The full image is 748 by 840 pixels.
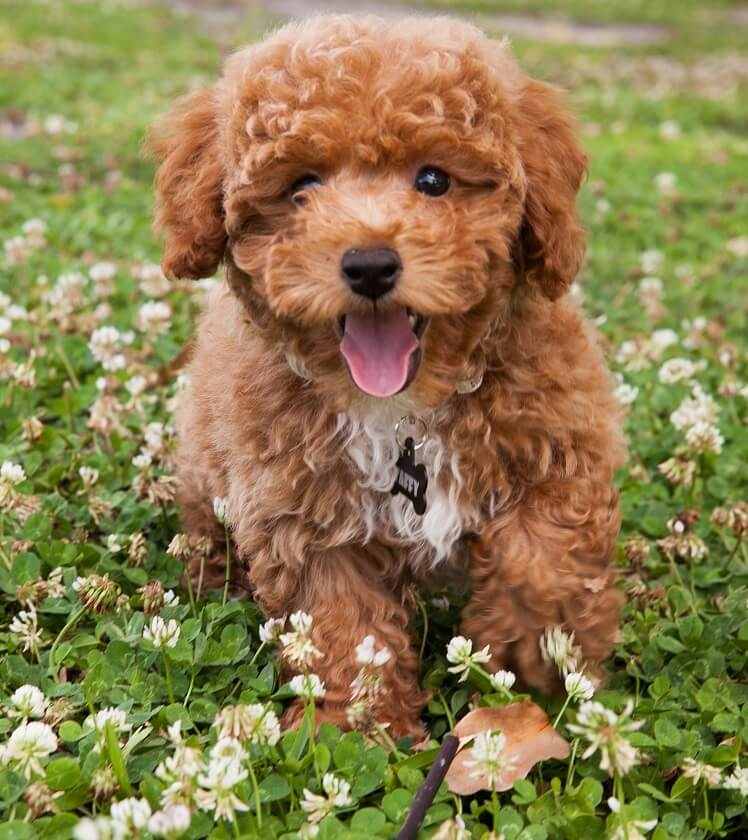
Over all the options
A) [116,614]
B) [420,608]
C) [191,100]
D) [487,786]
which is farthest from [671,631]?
[191,100]

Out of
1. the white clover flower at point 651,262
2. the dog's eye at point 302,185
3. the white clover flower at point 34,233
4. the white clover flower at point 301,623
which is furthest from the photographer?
the white clover flower at point 651,262

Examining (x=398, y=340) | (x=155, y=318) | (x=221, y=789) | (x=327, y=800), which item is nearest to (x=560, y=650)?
(x=327, y=800)

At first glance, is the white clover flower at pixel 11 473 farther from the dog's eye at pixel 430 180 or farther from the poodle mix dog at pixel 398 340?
the dog's eye at pixel 430 180

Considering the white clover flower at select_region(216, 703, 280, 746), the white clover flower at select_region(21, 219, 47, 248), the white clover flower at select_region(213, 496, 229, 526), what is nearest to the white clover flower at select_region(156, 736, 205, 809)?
the white clover flower at select_region(216, 703, 280, 746)

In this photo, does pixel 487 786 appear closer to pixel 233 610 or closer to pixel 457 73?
pixel 233 610

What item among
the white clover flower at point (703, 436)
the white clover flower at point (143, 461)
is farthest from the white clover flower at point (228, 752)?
the white clover flower at point (703, 436)

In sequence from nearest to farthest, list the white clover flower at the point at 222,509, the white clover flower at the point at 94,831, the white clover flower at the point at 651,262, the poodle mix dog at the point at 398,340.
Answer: the white clover flower at the point at 94,831
the poodle mix dog at the point at 398,340
the white clover flower at the point at 222,509
the white clover flower at the point at 651,262

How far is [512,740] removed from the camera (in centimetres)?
302

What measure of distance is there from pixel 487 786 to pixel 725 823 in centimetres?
58

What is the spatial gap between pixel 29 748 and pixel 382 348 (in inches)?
49.4

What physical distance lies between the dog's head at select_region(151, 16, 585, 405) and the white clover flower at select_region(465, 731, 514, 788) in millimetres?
865

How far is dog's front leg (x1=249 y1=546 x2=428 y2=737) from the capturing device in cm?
327

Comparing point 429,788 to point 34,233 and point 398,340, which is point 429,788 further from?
point 34,233

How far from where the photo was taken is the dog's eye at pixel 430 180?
121 inches
